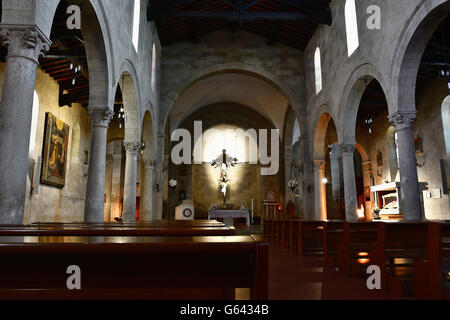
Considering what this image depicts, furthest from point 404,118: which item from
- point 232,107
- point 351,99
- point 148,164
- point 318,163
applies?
point 232,107

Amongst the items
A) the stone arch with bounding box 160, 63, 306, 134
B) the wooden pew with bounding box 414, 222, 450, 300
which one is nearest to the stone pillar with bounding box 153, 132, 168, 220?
the stone arch with bounding box 160, 63, 306, 134

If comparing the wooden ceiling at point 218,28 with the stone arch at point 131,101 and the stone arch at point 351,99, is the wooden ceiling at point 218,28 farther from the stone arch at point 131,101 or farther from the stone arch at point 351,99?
the stone arch at point 351,99

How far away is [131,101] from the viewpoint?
10.1 meters

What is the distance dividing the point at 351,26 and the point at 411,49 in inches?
148

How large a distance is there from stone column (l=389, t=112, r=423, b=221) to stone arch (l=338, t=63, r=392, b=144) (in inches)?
82.8

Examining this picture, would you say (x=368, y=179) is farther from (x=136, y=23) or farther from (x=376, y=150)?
(x=136, y=23)

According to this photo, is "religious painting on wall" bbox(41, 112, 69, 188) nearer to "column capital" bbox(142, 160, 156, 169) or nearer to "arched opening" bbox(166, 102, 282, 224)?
"column capital" bbox(142, 160, 156, 169)

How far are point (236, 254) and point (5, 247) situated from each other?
0.86 meters

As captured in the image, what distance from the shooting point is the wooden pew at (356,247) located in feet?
A: 13.8

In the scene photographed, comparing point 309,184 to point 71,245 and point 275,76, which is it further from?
point 71,245

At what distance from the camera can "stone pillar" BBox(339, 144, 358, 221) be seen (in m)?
10.3

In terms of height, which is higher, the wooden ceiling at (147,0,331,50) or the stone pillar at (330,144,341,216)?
the wooden ceiling at (147,0,331,50)

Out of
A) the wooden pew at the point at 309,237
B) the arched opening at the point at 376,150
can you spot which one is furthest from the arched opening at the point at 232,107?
the wooden pew at the point at 309,237

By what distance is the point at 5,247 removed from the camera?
3.86 feet
